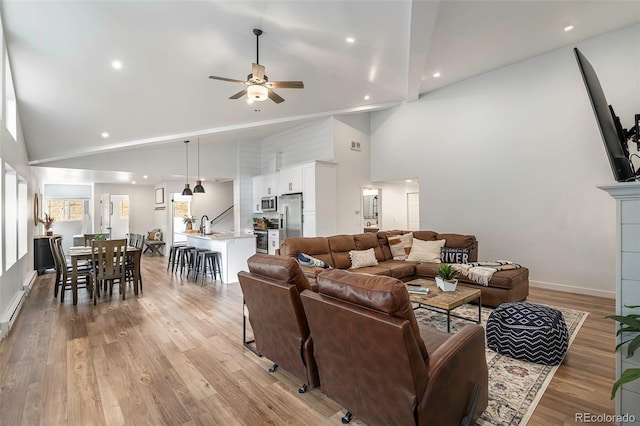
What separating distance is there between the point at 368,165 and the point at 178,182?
586 cm

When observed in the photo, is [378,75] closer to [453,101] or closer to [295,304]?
[453,101]

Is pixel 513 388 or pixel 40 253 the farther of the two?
pixel 40 253

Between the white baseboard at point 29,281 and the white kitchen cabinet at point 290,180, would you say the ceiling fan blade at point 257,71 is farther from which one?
the white baseboard at point 29,281

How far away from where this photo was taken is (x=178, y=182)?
9.36m

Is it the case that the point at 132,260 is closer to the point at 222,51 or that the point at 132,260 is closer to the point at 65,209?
the point at 222,51

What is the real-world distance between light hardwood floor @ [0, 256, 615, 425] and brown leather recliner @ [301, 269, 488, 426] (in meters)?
0.43

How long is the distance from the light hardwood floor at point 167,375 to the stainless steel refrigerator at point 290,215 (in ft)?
11.2

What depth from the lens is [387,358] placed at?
4.84 feet

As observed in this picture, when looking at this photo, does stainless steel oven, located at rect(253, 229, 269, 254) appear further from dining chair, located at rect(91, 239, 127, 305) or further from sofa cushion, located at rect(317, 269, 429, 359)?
sofa cushion, located at rect(317, 269, 429, 359)

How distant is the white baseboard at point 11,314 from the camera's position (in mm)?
3320

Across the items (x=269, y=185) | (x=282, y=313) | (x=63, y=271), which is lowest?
(x=63, y=271)

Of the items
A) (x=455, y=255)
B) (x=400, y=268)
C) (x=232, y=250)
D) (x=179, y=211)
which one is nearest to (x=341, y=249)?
(x=400, y=268)

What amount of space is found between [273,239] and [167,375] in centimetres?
530

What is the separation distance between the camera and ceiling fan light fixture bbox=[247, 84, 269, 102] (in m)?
3.82
